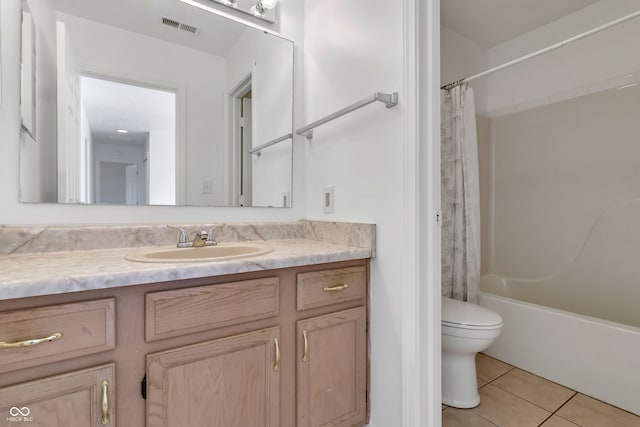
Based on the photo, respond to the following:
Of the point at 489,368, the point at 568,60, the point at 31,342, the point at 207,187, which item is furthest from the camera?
the point at 568,60

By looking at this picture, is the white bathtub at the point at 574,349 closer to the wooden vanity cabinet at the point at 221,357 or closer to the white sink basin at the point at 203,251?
the wooden vanity cabinet at the point at 221,357

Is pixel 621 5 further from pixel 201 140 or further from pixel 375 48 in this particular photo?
pixel 201 140

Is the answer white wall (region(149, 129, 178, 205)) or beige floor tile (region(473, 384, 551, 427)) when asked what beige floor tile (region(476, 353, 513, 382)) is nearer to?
beige floor tile (region(473, 384, 551, 427))

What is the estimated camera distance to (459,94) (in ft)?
6.14

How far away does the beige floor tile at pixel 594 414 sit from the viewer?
1372 millimetres

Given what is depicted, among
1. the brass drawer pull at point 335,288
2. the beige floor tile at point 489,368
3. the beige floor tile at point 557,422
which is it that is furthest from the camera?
the beige floor tile at point 489,368

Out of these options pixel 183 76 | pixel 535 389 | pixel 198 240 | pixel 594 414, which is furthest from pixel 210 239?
pixel 594 414

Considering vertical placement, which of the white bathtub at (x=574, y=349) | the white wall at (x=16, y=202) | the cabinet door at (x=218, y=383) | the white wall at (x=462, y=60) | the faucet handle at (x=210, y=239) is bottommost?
the white bathtub at (x=574, y=349)

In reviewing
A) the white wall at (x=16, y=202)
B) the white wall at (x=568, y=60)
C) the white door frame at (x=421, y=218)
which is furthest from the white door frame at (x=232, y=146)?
the white wall at (x=568, y=60)

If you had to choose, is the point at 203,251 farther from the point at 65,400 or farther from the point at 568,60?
the point at 568,60

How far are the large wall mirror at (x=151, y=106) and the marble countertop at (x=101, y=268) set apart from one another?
1.03 ft

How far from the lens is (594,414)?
1437 mm

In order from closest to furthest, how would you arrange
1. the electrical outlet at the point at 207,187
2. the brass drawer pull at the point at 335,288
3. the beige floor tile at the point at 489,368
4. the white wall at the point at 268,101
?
the brass drawer pull at the point at 335,288 → the electrical outlet at the point at 207,187 → the white wall at the point at 268,101 → the beige floor tile at the point at 489,368

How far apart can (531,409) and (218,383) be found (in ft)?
4.94
